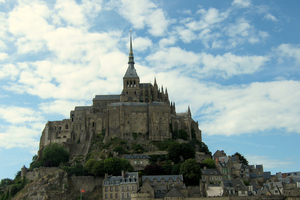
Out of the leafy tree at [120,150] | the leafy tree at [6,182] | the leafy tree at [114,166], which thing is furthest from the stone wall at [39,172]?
the leafy tree at [120,150]

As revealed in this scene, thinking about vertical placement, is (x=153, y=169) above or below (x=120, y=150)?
below

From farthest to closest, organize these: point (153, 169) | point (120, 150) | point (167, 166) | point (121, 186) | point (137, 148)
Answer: point (137, 148) < point (120, 150) < point (167, 166) < point (153, 169) < point (121, 186)

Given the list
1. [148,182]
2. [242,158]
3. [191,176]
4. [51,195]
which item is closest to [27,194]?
[51,195]

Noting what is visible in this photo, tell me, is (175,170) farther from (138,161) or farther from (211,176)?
(138,161)

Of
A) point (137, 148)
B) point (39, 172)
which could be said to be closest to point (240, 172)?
point (137, 148)

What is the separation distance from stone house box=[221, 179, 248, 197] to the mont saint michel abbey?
3157 centimetres

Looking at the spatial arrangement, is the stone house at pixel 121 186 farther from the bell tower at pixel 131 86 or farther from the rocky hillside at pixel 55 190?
the bell tower at pixel 131 86

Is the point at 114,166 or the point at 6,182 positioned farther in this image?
the point at 6,182

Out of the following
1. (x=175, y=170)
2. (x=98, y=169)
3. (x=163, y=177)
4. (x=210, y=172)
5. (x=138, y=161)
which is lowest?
(x=163, y=177)

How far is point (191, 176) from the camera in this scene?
78.7 m

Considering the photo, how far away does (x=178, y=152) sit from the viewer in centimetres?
9269

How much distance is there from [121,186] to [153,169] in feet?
35.6

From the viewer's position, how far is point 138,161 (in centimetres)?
9131

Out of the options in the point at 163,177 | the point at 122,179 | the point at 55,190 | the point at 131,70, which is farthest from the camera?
the point at 131,70
